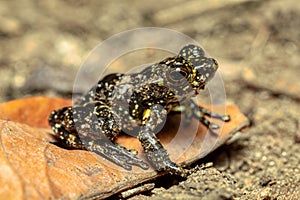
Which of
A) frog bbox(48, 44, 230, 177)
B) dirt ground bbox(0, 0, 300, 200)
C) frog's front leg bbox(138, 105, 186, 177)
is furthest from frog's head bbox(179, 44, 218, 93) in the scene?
dirt ground bbox(0, 0, 300, 200)

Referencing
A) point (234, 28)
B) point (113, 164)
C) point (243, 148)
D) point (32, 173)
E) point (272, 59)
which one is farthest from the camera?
point (234, 28)

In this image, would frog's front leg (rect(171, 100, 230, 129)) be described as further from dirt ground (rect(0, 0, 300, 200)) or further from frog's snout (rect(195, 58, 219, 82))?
frog's snout (rect(195, 58, 219, 82))

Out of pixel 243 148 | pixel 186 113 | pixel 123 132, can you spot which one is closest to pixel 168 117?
pixel 186 113

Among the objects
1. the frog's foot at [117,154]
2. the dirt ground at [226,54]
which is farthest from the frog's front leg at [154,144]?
the dirt ground at [226,54]

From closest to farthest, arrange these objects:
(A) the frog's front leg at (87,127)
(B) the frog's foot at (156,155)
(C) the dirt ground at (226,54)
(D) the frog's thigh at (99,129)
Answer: (B) the frog's foot at (156,155)
(D) the frog's thigh at (99,129)
(A) the frog's front leg at (87,127)
(C) the dirt ground at (226,54)

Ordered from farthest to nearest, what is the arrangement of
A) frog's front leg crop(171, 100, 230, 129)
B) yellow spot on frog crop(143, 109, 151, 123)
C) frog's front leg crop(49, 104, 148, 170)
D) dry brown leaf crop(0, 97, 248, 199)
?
frog's front leg crop(171, 100, 230, 129) → yellow spot on frog crop(143, 109, 151, 123) → frog's front leg crop(49, 104, 148, 170) → dry brown leaf crop(0, 97, 248, 199)

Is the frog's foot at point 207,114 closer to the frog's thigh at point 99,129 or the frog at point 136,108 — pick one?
the frog at point 136,108

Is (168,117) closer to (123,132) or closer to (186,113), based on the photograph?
(186,113)
